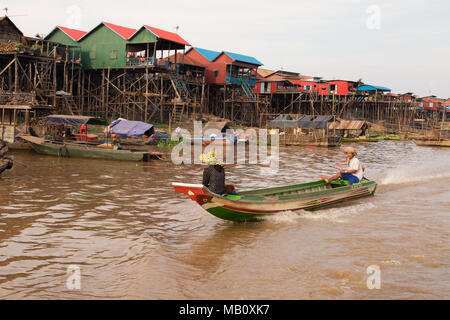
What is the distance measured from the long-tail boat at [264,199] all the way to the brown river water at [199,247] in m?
0.33

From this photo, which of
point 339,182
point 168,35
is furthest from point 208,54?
point 339,182

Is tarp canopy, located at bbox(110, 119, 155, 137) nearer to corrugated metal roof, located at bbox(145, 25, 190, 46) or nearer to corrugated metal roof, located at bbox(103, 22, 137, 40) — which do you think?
corrugated metal roof, located at bbox(145, 25, 190, 46)

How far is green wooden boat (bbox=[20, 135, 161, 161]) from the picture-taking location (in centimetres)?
2066

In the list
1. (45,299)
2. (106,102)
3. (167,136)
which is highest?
(106,102)

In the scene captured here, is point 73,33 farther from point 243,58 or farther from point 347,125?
point 347,125

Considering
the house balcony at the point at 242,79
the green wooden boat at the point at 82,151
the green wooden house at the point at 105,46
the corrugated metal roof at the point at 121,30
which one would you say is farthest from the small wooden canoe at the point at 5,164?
the house balcony at the point at 242,79

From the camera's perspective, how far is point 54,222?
30.7 ft

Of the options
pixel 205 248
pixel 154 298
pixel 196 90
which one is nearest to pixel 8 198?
pixel 205 248

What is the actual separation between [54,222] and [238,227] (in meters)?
4.41

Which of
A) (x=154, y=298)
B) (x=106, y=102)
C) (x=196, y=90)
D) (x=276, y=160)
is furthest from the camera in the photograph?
(x=196, y=90)

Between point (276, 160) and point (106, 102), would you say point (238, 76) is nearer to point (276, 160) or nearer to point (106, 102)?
point (106, 102)

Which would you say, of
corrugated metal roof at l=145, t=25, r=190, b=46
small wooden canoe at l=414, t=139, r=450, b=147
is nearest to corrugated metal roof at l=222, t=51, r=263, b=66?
corrugated metal roof at l=145, t=25, r=190, b=46

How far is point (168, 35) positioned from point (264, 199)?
98.4 feet

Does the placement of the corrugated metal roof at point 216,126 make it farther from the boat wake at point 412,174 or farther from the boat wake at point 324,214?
the boat wake at point 324,214
